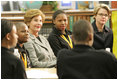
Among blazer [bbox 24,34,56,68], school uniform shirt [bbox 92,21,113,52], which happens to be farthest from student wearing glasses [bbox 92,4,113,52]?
blazer [bbox 24,34,56,68]

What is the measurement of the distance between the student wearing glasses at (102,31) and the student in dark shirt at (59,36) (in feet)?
1.08

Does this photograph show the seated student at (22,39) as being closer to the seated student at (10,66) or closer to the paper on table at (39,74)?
the paper on table at (39,74)

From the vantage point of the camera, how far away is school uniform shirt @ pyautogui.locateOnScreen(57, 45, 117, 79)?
1423 mm

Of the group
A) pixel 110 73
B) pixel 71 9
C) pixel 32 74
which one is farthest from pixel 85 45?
pixel 71 9

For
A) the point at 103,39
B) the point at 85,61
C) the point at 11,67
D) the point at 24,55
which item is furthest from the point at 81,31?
the point at 103,39

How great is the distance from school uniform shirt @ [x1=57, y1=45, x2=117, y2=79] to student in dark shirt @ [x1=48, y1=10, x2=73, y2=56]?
1.13 metres

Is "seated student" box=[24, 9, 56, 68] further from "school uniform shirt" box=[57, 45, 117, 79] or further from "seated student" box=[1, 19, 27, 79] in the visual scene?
"school uniform shirt" box=[57, 45, 117, 79]

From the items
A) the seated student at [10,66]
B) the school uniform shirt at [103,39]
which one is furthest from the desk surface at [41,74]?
the school uniform shirt at [103,39]

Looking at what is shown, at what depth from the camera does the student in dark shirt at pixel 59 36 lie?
261cm

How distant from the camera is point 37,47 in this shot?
2.39m

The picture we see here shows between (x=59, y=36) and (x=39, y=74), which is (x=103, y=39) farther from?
(x=39, y=74)

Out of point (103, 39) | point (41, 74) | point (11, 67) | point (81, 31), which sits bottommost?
point (41, 74)

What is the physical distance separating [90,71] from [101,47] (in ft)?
4.12

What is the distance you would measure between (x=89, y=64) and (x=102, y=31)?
4.54ft
